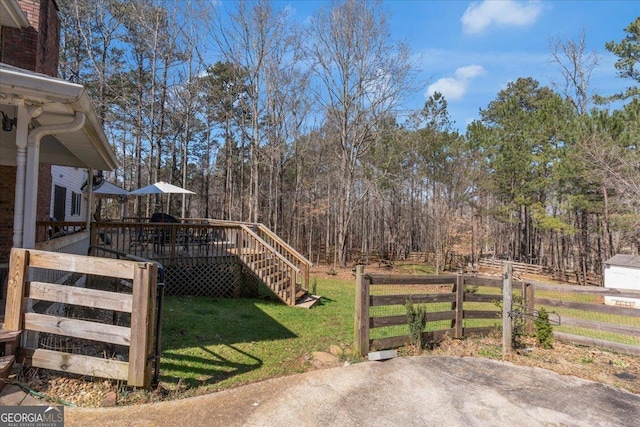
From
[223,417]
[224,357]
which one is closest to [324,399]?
[223,417]

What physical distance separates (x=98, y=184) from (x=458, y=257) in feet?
76.2

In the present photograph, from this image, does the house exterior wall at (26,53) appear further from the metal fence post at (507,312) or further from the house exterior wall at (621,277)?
the house exterior wall at (621,277)

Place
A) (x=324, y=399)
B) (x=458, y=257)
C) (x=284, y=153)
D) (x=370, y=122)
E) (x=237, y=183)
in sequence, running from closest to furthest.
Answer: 1. (x=324, y=399)
2. (x=370, y=122)
3. (x=284, y=153)
4. (x=458, y=257)
5. (x=237, y=183)

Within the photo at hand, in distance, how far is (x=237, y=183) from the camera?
104 feet

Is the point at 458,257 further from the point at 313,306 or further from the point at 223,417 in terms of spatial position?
the point at 223,417

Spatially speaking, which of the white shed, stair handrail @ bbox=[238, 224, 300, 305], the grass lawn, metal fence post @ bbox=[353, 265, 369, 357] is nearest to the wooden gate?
the grass lawn

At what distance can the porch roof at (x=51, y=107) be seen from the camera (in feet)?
9.89

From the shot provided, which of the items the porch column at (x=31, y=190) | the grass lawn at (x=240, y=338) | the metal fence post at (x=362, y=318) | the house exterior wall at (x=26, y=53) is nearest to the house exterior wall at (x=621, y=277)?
the grass lawn at (x=240, y=338)

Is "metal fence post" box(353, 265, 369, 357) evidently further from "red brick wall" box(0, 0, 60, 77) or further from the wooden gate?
"red brick wall" box(0, 0, 60, 77)

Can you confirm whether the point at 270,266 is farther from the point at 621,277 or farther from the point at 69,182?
the point at 621,277

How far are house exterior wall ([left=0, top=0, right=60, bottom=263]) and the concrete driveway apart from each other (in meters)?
4.89

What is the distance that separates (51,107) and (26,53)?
164 inches

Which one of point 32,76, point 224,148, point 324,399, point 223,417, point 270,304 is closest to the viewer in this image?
point 223,417

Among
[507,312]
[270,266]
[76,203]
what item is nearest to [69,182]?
[76,203]
